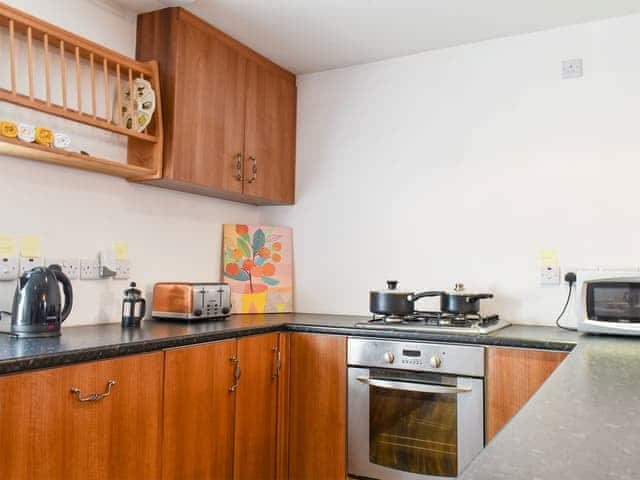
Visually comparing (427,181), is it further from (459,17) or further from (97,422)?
(97,422)

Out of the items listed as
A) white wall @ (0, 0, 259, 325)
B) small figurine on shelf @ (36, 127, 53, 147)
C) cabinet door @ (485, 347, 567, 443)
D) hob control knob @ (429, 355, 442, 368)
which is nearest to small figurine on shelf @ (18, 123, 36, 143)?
small figurine on shelf @ (36, 127, 53, 147)

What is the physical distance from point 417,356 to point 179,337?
97 centimetres

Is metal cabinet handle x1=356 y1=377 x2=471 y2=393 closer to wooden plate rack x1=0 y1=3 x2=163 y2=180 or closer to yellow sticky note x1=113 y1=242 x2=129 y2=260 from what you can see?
yellow sticky note x1=113 y1=242 x2=129 y2=260

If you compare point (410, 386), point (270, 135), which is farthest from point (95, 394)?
point (270, 135)

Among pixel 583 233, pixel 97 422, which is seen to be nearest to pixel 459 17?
pixel 583 233

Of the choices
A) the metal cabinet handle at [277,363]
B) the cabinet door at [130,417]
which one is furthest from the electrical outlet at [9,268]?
the metal cabinet handle at [277,363]

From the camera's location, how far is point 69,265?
231cm

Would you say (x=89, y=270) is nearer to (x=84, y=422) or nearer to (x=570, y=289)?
(x=84, y=422)

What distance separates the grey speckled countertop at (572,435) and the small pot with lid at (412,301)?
3.92ft

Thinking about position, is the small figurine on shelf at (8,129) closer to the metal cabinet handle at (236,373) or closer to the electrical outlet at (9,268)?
the electrical outlet at (9,268)

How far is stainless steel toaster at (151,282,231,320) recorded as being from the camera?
252cm

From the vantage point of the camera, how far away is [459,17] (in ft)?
8.55

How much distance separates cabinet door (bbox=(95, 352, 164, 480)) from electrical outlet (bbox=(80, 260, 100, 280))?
0.66 metres

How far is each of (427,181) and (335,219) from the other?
1.86 feet
